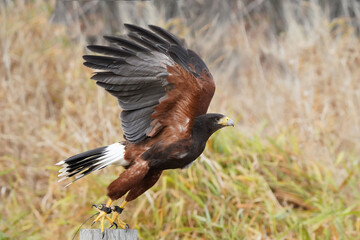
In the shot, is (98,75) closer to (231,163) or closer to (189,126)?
(189,126)

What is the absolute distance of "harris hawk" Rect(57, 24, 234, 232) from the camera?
111 inches

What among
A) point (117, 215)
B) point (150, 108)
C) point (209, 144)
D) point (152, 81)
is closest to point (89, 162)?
point (117, 215)

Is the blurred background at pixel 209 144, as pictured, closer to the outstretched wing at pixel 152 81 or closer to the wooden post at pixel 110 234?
the outstretched wing at pixel 152 81

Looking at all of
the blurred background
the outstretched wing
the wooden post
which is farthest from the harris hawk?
the blurred background

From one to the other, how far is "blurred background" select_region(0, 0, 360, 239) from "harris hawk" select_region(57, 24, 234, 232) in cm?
119

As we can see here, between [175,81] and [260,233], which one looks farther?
[260,233]

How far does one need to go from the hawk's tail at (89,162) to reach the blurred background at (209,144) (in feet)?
3.73

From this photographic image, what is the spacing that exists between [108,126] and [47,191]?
41.6 inches

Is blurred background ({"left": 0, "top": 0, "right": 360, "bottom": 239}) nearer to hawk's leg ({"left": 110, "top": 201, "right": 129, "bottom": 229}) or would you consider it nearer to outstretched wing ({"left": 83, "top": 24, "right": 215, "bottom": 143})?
hawk's leg ({"left": 110, "top": 201, "right": 129, "bottom": 229})

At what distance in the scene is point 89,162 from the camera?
2.89 metres

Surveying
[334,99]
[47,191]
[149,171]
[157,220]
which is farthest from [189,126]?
[334,99]

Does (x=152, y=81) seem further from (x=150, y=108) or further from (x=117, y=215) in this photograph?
(x=117, y=215)

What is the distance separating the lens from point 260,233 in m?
3.91

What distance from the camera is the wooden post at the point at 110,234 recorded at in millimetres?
2467
